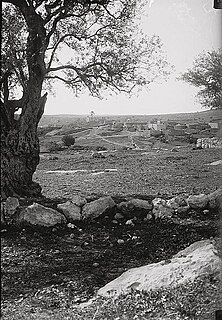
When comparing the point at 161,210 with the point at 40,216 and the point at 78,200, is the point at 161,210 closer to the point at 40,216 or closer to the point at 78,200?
the point at 78,200

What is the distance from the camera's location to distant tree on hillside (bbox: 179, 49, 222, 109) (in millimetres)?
2123

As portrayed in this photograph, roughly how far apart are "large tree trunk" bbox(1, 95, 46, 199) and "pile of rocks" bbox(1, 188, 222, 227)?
0.20 ft

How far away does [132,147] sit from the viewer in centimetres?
211

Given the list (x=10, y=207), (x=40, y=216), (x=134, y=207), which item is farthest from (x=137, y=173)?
(x=10, y=207)

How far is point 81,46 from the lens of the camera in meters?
2.02

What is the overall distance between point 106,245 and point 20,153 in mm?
539

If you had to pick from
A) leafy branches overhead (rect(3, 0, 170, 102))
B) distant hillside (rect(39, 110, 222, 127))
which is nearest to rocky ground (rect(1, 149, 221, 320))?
distant hillside (rect(39, 110, 222, 127))

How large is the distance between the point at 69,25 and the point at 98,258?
39.8 inches

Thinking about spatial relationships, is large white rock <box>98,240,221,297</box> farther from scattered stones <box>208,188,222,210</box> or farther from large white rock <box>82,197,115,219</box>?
large white rock <box>82,197,115,219</box>

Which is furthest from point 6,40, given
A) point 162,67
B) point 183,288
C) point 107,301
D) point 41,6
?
point 183,288

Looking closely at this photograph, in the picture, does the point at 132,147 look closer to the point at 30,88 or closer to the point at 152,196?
the point at 152,196

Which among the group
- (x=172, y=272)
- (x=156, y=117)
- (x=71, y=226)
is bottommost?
(x=172, y=272)

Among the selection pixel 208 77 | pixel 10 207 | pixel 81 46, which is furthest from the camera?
pixel 208 77

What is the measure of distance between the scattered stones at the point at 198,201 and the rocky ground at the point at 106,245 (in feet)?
0.10
